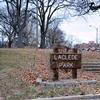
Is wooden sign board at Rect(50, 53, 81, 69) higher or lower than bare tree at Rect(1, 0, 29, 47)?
lower

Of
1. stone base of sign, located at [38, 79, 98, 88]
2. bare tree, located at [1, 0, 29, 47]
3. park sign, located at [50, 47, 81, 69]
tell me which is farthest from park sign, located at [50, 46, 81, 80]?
bare tree, located at [1, 0, 29, 47]

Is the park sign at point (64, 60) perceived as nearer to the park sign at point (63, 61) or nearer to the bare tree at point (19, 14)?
the park sign at point (63, 61)

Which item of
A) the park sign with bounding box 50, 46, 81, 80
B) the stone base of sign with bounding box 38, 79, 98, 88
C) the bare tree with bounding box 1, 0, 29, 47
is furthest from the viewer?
the bare tree with bounding box 1, 0, 29, 47

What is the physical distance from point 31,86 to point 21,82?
71 cm

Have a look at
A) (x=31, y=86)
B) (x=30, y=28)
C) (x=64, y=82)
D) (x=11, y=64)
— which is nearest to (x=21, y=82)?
(x=31, y=86)

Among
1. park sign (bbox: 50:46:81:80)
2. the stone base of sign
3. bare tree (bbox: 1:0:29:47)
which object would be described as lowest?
the stone base of sign

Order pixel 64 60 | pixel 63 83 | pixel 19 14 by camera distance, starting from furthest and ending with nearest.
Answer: pixel 19 14
pixel 64 60
pixel 63 83

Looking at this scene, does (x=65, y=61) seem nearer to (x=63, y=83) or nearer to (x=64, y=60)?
(x=64, y=60)

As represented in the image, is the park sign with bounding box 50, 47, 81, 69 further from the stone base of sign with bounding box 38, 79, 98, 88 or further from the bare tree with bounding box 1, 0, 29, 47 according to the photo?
the bare tree with bounding box 1, 0, 29, 47

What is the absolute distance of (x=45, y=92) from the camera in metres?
9.31

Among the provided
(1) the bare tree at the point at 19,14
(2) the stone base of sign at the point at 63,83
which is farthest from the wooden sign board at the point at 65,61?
(1) the bare tree at the point at 19,14

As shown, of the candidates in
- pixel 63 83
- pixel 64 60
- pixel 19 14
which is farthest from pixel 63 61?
pixel 19 14

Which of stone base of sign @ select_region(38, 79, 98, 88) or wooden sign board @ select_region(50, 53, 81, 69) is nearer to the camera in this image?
stone base of sign @ select_region(38, 79, 98, 88)

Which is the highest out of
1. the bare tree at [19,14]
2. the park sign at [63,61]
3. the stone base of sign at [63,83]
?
the bare tree at [19,14]
